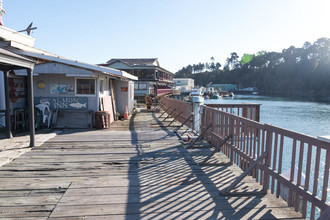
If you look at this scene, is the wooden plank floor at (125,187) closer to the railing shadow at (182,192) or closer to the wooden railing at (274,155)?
the railing shadow at (182,192)

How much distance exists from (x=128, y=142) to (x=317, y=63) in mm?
118319

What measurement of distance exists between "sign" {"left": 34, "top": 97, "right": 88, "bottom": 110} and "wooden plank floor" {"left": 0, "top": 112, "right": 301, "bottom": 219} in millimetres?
4240

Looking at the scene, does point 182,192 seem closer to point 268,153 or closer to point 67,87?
point 268,153

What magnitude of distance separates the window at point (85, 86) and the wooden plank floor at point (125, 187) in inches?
173

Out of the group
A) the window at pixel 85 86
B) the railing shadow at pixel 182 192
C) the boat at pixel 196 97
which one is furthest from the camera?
the boat at pixel 196 97

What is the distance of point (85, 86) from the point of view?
11.5 metres

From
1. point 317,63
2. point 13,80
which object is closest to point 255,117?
point 13,80

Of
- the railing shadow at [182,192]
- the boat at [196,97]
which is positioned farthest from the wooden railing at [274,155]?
the boat at [196,97]

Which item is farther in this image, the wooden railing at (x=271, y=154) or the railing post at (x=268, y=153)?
the railing post at (x=268, y=153)

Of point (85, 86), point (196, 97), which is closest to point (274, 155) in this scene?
point (85, 86)

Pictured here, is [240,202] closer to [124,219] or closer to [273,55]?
[124,219]

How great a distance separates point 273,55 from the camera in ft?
447

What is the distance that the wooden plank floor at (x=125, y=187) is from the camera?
371 centimetres

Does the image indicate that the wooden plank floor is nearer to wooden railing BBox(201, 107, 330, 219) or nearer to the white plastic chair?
wooden railing BBox(201, 107, 330, 219)
